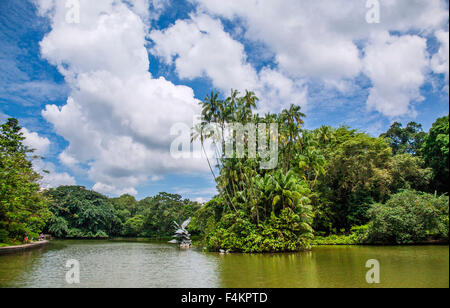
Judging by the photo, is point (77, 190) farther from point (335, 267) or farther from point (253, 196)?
point (335, 267)

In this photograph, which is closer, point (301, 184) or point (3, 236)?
point (3, 236)

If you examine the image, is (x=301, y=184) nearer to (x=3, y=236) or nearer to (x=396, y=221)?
(x=396, y=221)

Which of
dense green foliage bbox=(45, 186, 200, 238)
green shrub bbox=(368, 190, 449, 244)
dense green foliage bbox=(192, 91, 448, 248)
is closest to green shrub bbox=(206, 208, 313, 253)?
dense green foliage bbox=(192, 91, 448, 248)

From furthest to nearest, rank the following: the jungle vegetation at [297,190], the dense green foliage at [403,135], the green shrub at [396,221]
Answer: the dense green foliage at [403,135] → the jungle vegetation at [297,190] → the green shrub at [396,221]

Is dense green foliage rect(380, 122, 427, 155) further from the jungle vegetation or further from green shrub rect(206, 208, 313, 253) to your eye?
green shrub rect(206, 208, 313, 253)

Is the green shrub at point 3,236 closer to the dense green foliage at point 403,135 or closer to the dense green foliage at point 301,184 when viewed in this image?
the dense green foliage at point 301,184

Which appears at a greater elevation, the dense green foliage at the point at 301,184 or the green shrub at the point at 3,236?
the dense green foliage at the point at 301,184

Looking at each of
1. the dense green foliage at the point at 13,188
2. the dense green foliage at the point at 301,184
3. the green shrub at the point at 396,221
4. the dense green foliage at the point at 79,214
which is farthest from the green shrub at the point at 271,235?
the dense green foliage at the point at 79,214

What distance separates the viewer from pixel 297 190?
21.0 meters

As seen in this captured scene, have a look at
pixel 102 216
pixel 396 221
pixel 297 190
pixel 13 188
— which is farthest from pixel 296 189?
pixel 102 216

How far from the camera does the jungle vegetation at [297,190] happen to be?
760 inches
